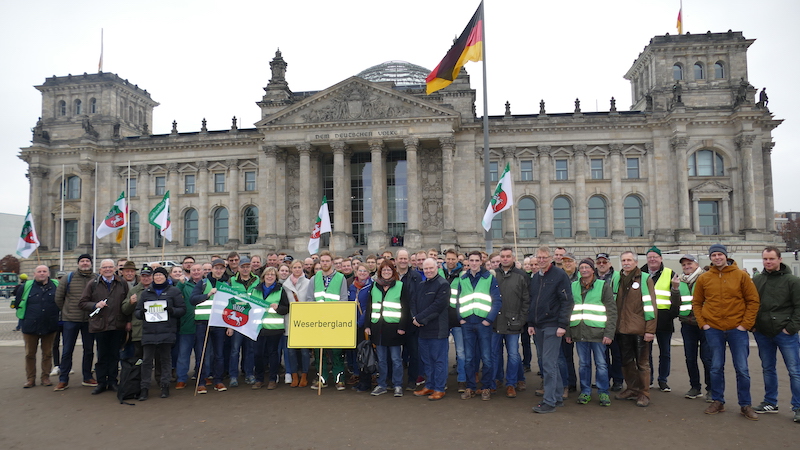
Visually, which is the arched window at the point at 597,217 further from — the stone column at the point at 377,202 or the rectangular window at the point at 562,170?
the stone column at the point at 377,202

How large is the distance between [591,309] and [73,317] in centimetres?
1077

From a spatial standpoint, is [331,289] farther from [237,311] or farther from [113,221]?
[113,221]

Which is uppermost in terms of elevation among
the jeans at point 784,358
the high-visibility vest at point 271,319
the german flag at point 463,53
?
the german flag at point 463,53

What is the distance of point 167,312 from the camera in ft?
33.5

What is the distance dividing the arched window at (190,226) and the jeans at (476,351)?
1749 inches

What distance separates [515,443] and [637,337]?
372 cm

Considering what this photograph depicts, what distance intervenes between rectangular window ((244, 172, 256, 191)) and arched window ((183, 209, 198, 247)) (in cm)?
594

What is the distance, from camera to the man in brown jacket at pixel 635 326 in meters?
9.26

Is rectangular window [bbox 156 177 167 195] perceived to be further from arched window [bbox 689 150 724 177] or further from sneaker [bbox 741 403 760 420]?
sneaker [bbox 741 403 760 420]

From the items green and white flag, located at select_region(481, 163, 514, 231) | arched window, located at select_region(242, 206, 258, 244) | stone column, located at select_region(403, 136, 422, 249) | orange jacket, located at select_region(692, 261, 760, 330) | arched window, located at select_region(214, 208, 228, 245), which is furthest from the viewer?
arched window, located at select_region(214, 208, 228, 245)

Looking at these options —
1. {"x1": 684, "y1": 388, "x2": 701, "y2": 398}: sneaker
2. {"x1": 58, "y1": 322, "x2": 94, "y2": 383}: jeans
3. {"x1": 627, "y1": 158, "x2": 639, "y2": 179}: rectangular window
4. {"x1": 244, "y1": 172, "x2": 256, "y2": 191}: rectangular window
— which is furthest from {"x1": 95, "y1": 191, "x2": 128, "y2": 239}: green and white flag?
{"x1": 627, "y1": 158, "x2": 639, "y2": 179}: rectangular window

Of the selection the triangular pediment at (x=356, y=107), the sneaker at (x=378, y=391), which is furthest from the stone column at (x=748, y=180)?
the sneaker at (x=378, y=391)

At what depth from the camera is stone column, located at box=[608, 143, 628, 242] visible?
42.5 metres

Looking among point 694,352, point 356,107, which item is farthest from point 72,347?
point 356,107
